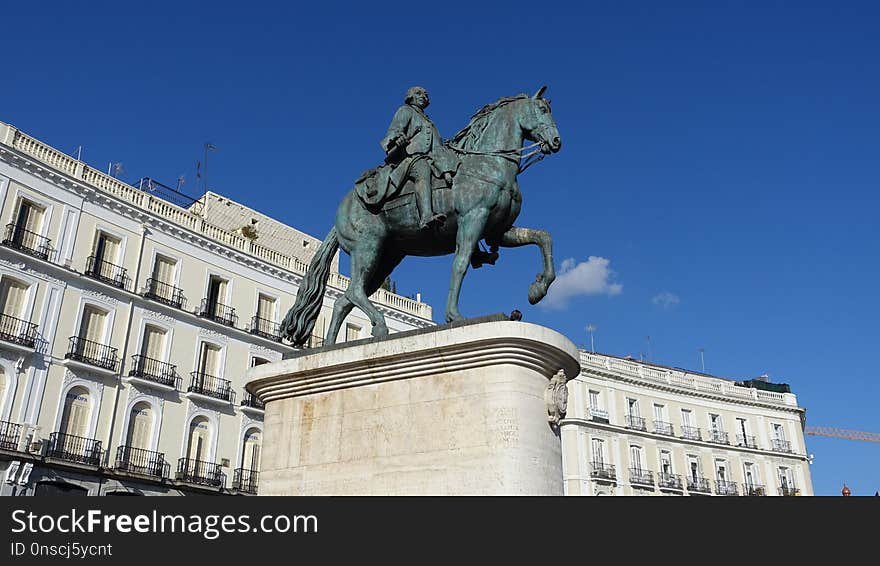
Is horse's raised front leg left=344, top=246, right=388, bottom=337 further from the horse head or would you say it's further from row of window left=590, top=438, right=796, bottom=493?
row of window left=590, top=438, right=796, bottom=493

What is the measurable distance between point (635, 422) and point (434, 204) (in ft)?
154

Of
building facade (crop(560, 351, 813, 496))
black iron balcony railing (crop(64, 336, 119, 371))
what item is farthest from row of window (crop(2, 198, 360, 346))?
building facade (crop(560, 351, 813, 496))

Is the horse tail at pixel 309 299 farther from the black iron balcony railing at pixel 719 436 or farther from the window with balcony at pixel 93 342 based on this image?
the black iron balcony railing at pixel 719 436

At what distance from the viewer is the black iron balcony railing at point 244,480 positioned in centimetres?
3594

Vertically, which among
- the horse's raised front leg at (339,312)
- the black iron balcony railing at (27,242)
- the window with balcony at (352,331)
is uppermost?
the window with balcony at (352,331)

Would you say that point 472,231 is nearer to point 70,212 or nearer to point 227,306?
point 70,212

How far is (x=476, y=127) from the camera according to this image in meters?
8.84

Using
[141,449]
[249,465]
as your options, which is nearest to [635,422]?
[249,465]

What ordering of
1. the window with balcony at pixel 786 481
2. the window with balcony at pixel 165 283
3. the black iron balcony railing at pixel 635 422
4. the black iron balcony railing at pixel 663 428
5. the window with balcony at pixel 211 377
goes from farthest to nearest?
1. the window with balcony at pixel 786 481
2. the black iron balcony railing at pixel 663 428
3. the black iron balcony railing at pixel 635 422
4. the window with balcony at pixel 211 377
5. the window with balcony at pixel 165 283

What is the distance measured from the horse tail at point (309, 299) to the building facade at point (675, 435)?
41627 millimetres

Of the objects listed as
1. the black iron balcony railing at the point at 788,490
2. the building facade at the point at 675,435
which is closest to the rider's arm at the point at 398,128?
the building facade at the point at 675,435

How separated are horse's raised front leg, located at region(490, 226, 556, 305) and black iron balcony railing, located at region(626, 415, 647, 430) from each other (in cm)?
4609

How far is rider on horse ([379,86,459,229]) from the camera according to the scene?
8312 millimetres

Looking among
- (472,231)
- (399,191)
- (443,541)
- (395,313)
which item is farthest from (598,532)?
(395,313)
